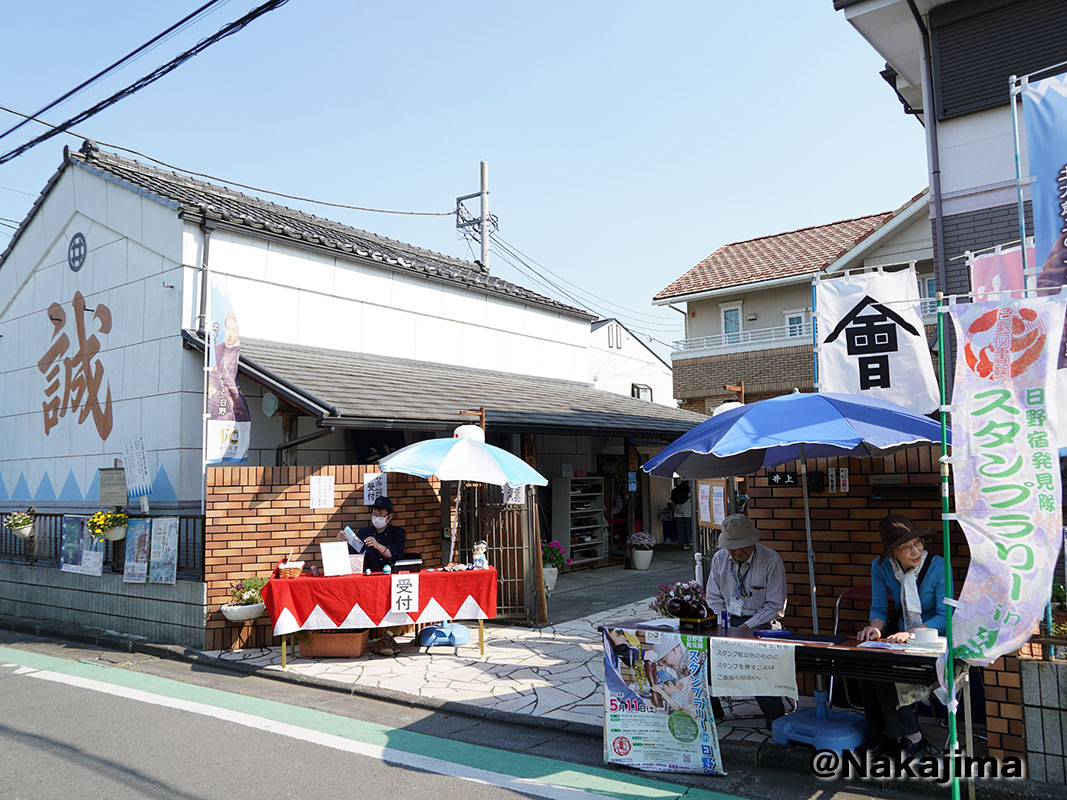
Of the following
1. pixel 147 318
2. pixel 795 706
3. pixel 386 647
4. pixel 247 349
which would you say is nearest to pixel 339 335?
pixel 247 349

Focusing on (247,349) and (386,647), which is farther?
(247,349)

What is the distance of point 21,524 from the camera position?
1256 cm

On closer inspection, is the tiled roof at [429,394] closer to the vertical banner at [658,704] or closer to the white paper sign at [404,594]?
the white paper sign at [404,594]

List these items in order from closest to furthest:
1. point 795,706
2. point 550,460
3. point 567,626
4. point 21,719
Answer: point 795,706, point 21,719, point 567,626, point 550,460

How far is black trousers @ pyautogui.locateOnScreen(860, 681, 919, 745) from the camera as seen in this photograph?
4.83m

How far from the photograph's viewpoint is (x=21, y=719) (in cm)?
658

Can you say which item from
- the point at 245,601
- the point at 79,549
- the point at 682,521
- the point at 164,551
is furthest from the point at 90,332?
the point at 682,521

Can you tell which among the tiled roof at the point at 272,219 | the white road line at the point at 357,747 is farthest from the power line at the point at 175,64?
the white road line at the point at 357,747

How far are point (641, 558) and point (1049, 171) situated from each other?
37.6ft

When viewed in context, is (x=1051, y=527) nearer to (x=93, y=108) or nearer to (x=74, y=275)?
(x=93, y=108)

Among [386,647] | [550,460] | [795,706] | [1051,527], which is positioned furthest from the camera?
[550,460]

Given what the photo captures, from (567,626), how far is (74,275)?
10721mm

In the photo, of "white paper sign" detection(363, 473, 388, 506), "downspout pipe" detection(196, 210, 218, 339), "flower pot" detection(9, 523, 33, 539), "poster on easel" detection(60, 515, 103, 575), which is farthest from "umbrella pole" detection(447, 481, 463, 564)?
"flower pot" detection(9, 523, 33, 539)

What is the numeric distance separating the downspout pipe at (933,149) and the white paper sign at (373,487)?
7.18m
